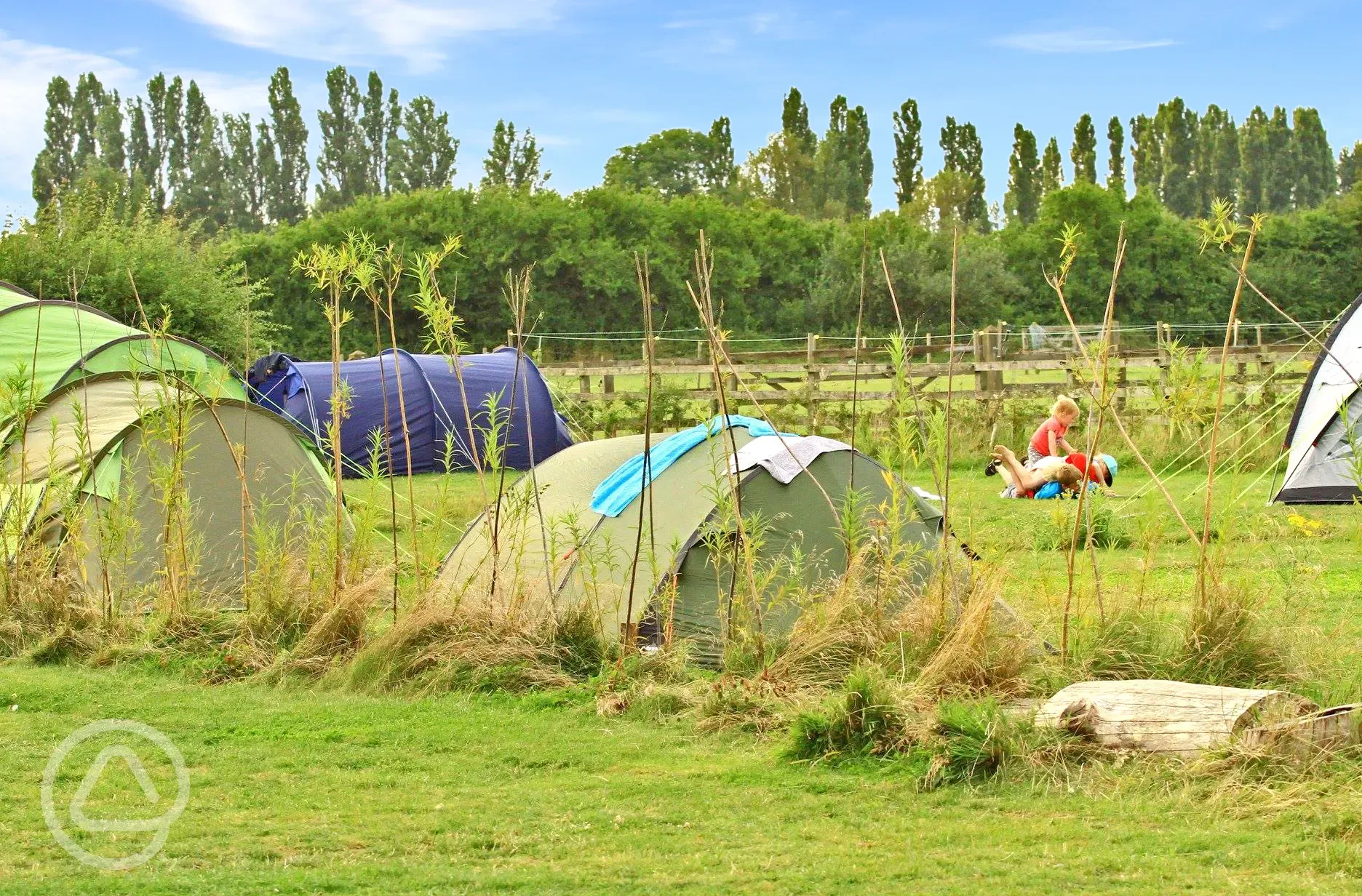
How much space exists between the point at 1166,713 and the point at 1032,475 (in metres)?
7.84

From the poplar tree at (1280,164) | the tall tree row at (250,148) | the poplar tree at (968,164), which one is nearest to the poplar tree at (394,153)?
the tall tree row at (250,148)

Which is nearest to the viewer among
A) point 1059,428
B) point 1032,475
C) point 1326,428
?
point 1326,428

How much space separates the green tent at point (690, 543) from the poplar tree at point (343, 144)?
2290 inches

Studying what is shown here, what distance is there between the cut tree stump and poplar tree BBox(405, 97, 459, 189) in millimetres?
58639

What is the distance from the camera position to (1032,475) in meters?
12.2

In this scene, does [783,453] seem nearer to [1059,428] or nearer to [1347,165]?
[1059,428]

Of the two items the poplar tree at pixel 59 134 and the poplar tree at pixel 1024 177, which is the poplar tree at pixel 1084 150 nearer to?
the poplar tree at pixel 1024 177

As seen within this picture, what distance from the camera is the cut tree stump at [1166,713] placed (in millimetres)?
4402

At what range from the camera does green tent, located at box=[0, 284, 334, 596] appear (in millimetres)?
6992

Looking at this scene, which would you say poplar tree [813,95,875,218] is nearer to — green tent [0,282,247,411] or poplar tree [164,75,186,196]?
poplar tree [164,75,186,196]

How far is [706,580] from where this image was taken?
650 centimetres

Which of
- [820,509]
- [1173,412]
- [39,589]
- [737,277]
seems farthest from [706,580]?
[737,277]

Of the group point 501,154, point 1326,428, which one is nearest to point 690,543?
point 1326,428

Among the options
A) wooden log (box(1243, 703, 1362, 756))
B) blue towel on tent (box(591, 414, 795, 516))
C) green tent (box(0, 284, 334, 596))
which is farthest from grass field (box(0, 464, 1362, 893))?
blue towel on tent (box(591, 414, 795, 516))
